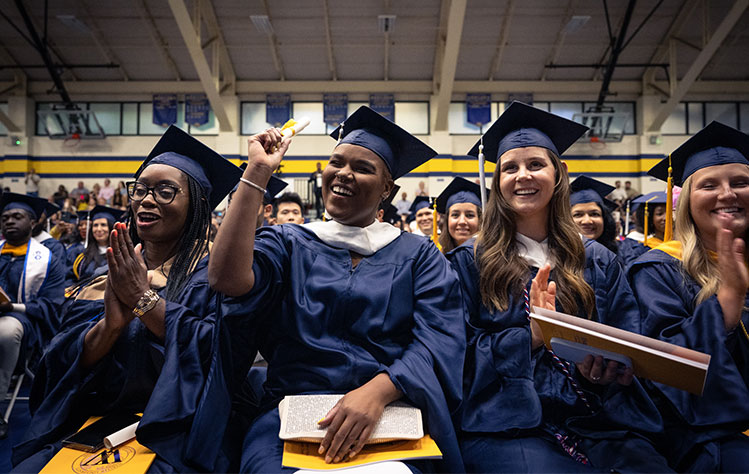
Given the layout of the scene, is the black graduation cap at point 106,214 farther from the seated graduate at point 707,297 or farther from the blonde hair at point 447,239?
the seated graduate at point 707,297

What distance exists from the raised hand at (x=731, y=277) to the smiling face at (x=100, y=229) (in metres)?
5.85

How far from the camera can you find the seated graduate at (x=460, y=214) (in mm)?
4203

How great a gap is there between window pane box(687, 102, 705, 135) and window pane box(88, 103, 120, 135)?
65.1ft

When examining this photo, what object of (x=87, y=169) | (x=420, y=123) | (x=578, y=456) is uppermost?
(x=420, y=123)

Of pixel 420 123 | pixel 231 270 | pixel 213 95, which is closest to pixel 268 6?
pixel 213 95

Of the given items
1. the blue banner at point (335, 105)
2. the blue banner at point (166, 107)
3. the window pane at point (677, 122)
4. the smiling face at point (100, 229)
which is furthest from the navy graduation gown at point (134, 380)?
the window pane at point (677, 122)

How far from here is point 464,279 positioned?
2092 mm

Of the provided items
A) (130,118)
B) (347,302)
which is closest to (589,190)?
(347,302)

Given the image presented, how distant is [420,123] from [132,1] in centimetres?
921

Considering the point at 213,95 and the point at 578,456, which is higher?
the point at 213,95

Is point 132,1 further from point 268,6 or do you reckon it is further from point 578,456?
point 578,456

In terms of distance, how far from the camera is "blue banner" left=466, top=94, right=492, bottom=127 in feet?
51.2

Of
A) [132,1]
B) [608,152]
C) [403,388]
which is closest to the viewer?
[403,388]

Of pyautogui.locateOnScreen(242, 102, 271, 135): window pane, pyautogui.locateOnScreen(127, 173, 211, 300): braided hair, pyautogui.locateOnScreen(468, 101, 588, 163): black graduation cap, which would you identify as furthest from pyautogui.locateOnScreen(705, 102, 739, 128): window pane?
pyautogui.locateOnScreen(127, 173, 211, 300): braided hair
